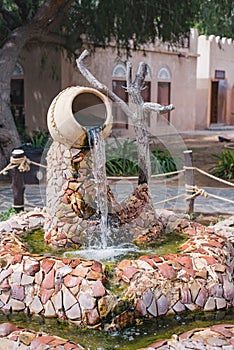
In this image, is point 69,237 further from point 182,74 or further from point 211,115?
point 211,115

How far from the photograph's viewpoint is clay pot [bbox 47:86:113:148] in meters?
3.79

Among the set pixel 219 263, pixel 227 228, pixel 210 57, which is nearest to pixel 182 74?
pixel 210 57

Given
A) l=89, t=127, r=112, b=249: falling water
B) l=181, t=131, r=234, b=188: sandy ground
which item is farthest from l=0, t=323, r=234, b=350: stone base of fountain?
l=181, t=131, r=234, b=188: sandy ground

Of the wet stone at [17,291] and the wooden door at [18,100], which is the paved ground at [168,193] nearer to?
the wet stone at [17,291]

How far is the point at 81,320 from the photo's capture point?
304 cm

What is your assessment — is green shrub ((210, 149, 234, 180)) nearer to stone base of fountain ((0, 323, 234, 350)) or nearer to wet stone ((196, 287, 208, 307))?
wet stone ((196, 287, 208, 307))

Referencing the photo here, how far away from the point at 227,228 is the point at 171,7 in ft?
21.0

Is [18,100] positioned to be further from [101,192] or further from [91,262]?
[91,262]

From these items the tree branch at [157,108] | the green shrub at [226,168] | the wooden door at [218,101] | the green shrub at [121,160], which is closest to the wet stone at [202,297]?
the tree branch at [157,108]

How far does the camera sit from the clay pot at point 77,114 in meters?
3.79

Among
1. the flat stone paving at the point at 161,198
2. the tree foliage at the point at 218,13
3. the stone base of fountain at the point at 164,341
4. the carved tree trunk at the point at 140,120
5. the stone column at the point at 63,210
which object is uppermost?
the tree foliage at the point at 218,13

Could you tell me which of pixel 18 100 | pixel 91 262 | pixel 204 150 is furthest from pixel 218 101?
pixel 91 262

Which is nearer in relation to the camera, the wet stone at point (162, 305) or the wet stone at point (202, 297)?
the wet stone at point (162, 305)

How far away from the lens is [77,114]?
13.6ft
